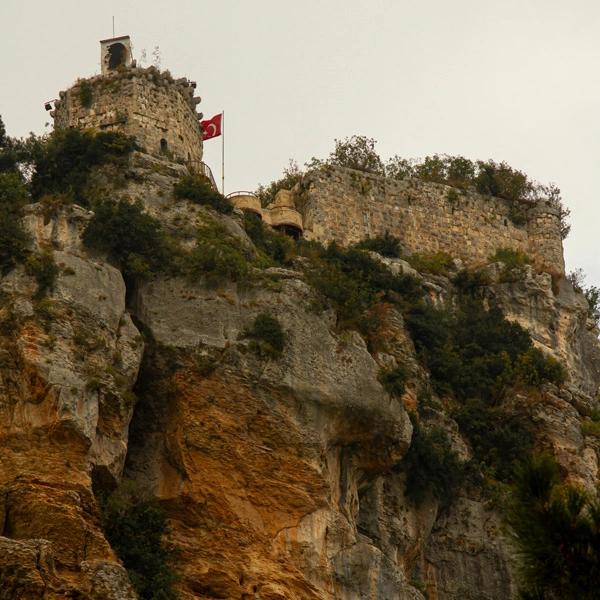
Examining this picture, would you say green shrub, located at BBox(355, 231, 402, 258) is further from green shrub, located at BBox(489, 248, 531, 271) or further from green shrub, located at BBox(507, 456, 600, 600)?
green shrub, located at BBox(507, 456, 600, 600)

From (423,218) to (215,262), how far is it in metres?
13.3

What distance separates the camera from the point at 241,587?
1151 inches

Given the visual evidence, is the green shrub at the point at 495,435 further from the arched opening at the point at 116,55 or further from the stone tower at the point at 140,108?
the arched opening at the point at 116,55

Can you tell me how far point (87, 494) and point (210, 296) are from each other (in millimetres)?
6658

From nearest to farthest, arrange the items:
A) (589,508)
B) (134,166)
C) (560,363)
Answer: (589,508)
(134,166)
(560,363)

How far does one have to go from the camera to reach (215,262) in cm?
3350

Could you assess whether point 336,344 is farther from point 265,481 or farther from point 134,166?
point 134,166

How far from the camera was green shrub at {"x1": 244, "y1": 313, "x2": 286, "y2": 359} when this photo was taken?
104 ft

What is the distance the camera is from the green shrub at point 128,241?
32938 millimetres

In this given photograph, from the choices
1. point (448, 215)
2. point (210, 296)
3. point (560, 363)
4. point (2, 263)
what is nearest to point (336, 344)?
point (210, 296)

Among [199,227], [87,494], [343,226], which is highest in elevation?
[343,226]

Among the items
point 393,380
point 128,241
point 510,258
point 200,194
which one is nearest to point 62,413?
point 128,241

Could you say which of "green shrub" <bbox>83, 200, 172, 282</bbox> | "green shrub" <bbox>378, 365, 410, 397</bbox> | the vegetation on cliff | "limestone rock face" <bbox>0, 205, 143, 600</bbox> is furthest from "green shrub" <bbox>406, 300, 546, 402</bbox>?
the vegetation on cliff

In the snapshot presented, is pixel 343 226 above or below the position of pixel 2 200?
above
